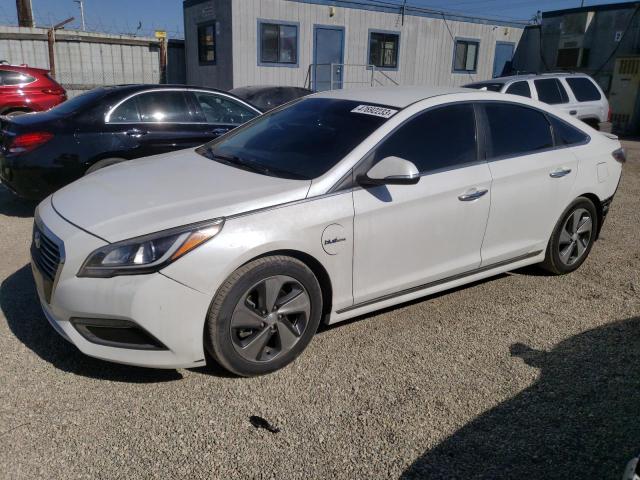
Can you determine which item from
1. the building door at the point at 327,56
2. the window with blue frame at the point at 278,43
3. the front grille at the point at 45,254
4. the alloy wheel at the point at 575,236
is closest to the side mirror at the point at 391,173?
the front grille at the point at 45,254

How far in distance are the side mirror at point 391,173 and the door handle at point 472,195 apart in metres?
0.56

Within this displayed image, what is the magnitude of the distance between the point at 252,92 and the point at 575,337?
28.8 ft

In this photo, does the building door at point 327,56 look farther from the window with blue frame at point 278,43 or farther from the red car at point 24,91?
the red car at point 24,91

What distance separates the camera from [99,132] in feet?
19.9

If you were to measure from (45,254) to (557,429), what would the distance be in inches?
113

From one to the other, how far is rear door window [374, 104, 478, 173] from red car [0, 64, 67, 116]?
10460 mm

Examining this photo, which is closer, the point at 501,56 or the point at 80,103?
the point at 80,103

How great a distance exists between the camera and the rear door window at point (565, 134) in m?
4.58

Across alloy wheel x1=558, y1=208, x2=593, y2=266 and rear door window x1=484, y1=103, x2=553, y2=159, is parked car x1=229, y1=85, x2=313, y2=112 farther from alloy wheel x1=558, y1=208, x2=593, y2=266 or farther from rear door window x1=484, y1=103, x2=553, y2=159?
alloy wheel x1=558, y1=208, x2=593, y2=266

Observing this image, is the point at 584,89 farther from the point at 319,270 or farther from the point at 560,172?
the point at 319,270

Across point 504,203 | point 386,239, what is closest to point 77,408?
point 386,239

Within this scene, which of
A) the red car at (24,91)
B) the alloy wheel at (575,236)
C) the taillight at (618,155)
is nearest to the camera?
the alloy wheel at (575,236)

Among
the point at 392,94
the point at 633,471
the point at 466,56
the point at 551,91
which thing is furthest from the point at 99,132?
the point at 466,56

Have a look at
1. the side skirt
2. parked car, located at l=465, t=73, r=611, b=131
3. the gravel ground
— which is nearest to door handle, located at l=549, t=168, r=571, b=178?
the side skirt
